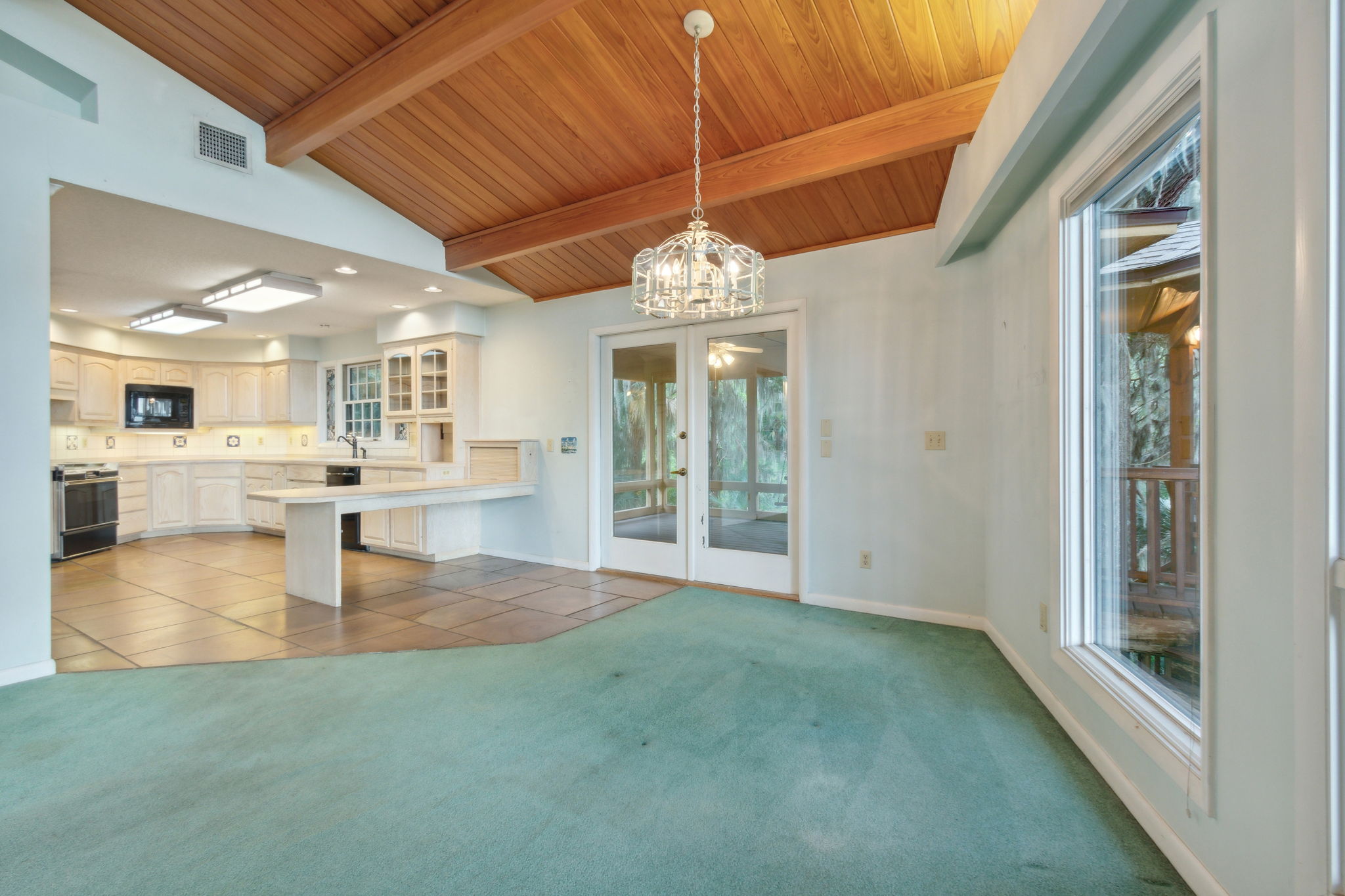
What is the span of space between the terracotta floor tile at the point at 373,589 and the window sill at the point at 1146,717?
4259 mm

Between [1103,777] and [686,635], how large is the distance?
203cm

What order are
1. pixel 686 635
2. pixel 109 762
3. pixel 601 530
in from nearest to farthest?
pixel 109 762 → pixel 686 635 → pixel 601 530

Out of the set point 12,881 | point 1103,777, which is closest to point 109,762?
point 12,881

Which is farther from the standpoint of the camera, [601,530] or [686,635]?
[601,530]

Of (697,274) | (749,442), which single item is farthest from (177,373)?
(697,274)

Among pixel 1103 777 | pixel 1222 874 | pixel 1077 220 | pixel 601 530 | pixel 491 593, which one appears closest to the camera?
pixel 1222 874

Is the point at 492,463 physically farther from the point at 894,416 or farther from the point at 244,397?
the point at 244,397

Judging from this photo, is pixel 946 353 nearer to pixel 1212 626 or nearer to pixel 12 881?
pixel 1212 626

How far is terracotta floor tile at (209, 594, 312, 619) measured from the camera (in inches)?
155

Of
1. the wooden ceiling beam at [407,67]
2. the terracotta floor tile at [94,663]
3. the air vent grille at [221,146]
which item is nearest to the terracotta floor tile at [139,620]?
the terracotta floor tile at [94,663]

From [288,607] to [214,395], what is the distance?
196 inches

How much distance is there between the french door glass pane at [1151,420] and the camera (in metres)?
1.68

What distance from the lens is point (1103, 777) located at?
200 centimetres

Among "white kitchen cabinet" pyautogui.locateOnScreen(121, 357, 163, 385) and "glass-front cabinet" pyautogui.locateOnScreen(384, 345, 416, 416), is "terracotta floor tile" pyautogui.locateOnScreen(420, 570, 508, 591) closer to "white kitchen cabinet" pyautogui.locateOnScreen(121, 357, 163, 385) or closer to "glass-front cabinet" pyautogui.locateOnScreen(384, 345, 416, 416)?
"glass-front cabinet" pyautogui.locateOnScreen(384, 345, 416, 416)
